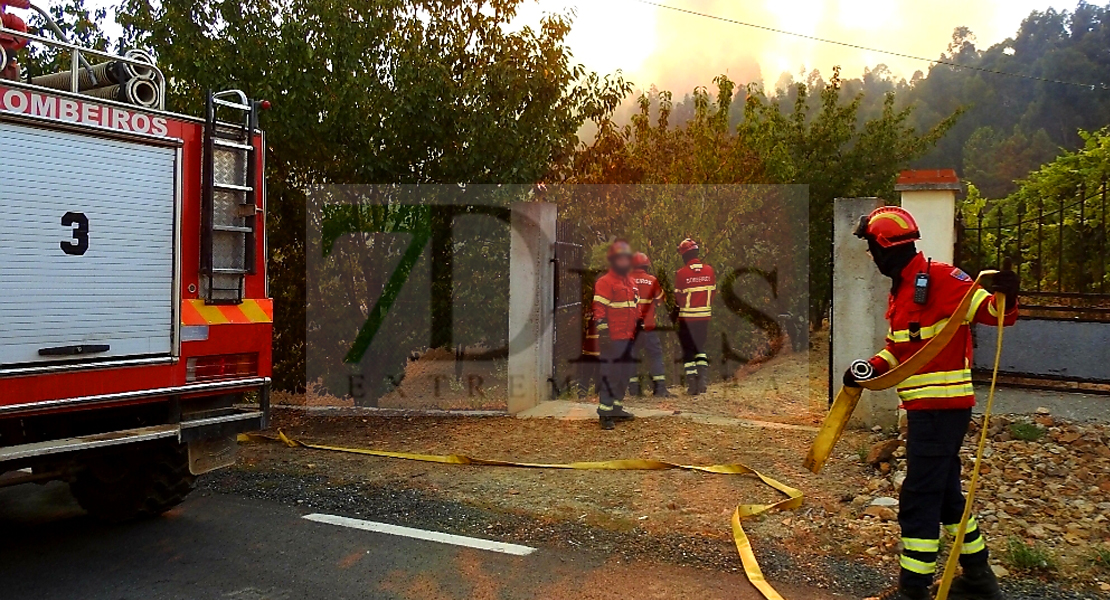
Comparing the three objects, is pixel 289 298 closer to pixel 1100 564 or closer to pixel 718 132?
pixel 718 132

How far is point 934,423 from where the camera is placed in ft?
12.0

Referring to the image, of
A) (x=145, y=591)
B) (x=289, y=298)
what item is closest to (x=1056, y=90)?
(x=289, y=298)

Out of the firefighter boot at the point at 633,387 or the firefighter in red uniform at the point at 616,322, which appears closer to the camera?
the firefighter in red uniform at the point at 616,322

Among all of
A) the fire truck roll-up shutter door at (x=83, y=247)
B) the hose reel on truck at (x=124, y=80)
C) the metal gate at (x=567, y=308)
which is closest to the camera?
the fire truck roll-up shutter door at (x=83, y=247)

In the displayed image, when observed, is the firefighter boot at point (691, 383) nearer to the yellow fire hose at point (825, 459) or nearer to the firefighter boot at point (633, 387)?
the firefighter boot at point (633, 387)

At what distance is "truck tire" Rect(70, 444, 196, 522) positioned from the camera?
503 cm

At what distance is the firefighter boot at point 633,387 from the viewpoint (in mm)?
9355

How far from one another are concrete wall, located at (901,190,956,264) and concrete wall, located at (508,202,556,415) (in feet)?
11.1

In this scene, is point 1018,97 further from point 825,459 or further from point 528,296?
point 825,459

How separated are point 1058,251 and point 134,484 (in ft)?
28.0

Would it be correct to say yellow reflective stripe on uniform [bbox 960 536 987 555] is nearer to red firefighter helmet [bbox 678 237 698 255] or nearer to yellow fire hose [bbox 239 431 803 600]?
yellow fire hose [bbox 239 431 803 600]

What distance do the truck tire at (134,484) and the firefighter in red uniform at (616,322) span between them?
385 centimetres

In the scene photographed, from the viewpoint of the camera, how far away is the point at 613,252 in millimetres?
8875

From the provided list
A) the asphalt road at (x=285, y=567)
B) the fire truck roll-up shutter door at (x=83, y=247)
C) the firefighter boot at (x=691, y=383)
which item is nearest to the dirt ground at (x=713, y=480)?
the asphalt road at (x=285, y=567)
